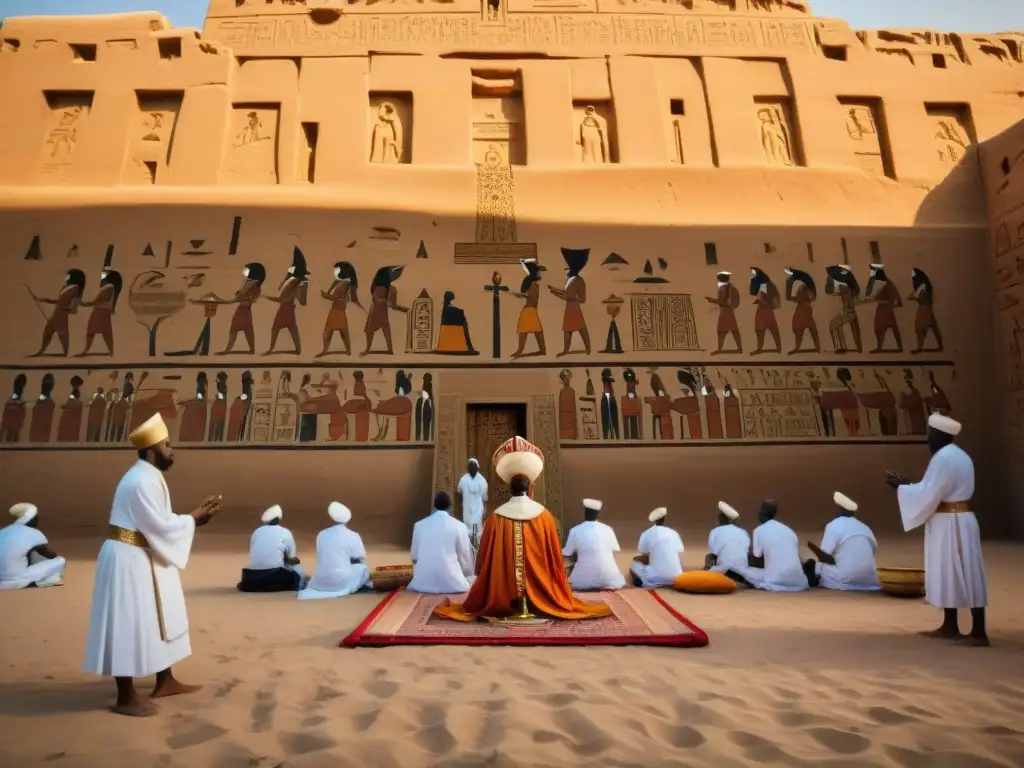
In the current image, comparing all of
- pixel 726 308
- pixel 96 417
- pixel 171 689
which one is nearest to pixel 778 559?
pixel 171 689

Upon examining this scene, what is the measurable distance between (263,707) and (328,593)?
2938 mm

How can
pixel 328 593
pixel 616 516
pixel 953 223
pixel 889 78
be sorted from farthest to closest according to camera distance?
pixel 889 78, pixel 953 223, pixel 616 516, pixel 328 593

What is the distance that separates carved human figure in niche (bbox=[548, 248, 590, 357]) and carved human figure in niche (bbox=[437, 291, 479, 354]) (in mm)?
1471

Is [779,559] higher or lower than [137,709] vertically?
higher

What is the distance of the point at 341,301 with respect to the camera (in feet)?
34.7

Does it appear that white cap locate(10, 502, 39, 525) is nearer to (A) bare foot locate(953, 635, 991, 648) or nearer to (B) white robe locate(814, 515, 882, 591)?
(B) white robe locate(814, 515, 882, 591)

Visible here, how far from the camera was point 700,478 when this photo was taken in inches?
388

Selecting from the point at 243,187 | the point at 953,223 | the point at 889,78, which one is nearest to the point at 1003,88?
the point at 889,78

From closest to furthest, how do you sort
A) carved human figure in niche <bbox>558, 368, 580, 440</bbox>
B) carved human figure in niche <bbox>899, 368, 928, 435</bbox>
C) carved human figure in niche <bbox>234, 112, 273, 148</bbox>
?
carved human figure in niche <bbox>558, 368, 580, 440</bbox> → carved human figure in niche <bbox>899, 368, 928, 435</bbox> → carved human figure in niche <bbox>234, 112, 273, 148</bbox>

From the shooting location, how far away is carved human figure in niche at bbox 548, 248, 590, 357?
10.5 metres

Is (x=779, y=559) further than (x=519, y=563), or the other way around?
(x=779, y=559)

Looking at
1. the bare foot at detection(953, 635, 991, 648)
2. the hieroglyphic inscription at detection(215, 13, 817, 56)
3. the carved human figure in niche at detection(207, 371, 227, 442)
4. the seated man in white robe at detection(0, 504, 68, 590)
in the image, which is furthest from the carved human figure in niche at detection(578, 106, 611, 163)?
the bare foot at detection(953, 635, 991, 648)

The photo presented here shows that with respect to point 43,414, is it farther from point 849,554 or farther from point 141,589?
point 849,554

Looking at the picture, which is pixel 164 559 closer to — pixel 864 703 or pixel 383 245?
pixel 864 703
